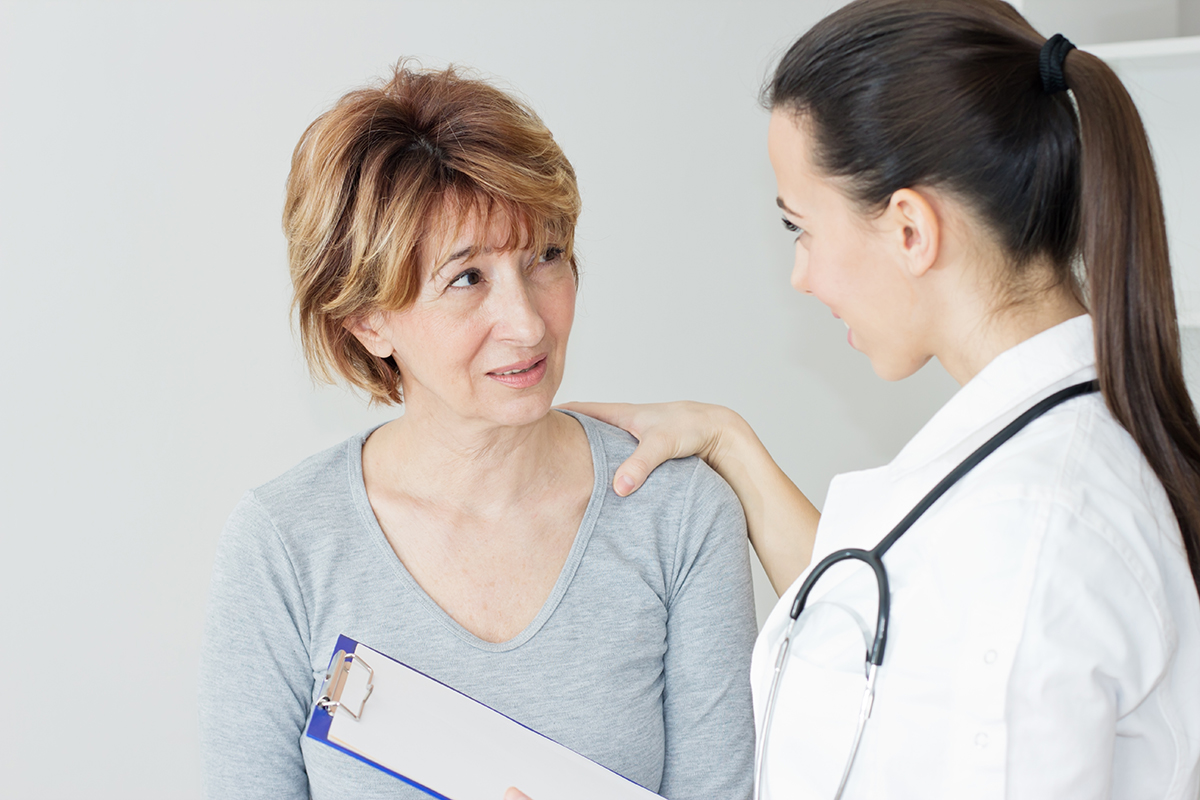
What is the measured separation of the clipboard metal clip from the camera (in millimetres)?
896

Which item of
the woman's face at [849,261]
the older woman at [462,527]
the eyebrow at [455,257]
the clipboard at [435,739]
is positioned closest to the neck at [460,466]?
the older woman at [462,527]

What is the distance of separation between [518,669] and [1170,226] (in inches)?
57.8

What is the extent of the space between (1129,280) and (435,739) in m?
0.75

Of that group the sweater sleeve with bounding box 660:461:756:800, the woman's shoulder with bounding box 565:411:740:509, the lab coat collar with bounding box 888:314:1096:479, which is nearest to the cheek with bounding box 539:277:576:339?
the woman's shoulder with bounding box 565:411:740:509

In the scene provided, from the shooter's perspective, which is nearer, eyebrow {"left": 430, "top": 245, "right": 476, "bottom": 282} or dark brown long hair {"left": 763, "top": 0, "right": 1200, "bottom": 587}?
dark brown long hair {"left": 763, "top": 0, "right": 1200, "bottom": 587}

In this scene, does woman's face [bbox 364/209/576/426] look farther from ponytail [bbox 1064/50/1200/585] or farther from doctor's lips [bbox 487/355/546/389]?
ponytail [bbox 1064/50/1200/585]

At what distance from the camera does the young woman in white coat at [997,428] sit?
2.51ft

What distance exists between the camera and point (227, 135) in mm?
1729

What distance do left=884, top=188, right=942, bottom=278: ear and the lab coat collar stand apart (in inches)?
4.5

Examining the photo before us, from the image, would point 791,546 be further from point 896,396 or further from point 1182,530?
point 896,396

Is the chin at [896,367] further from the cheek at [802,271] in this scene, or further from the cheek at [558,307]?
the cheek at [558,307]

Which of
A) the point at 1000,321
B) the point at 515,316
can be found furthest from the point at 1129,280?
the point at 515,316

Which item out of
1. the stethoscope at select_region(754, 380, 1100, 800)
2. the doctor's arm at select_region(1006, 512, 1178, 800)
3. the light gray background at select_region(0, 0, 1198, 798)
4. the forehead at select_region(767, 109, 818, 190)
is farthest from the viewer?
the light gray background at select_region(0, 0, 1198, 798)

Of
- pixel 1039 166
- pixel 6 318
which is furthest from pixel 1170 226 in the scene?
pixel 6 318
